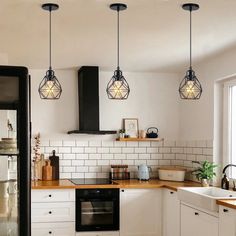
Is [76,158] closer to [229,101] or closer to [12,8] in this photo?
[229,101]

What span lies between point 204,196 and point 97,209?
1.76m

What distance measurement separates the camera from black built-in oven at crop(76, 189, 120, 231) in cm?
547

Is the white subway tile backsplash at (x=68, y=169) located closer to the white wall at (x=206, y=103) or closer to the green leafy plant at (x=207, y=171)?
the white wall at (x=206, y=103)

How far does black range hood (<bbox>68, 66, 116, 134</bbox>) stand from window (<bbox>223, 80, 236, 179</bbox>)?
1.59 metres

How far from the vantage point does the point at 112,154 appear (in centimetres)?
628

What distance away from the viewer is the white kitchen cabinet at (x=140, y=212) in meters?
5.58

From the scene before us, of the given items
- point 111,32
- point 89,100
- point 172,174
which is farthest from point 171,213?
point 111,32

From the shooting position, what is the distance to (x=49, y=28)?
3828 mm

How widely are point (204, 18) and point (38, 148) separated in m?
3.26

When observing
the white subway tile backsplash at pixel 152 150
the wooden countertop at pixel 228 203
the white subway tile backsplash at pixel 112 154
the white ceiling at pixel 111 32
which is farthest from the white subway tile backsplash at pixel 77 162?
the wooden countertop at pixel 228 203

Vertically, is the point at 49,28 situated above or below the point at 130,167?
above

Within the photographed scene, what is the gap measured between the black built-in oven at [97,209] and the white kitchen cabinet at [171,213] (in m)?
0.59

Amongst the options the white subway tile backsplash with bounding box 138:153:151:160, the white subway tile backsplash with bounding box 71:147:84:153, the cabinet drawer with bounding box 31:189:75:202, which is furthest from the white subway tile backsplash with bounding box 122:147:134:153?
the cabinet drawer with bounding box 31:189:75:202

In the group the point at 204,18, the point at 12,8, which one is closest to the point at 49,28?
the point at 12,8
